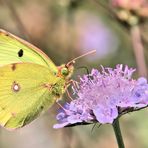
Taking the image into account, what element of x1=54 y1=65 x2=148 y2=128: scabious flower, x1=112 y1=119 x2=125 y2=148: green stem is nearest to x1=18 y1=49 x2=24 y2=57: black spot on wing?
x1=54 y1=65 x2=148 y2=128: scabious flower

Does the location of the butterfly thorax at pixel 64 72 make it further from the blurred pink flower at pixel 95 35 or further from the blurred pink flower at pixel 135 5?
the blurred pink flower at pixel 95 35

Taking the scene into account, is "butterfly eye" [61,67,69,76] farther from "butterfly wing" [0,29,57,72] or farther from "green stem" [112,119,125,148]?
"green stem" [112,119,125,148]

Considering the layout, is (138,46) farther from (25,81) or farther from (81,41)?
(81,41)

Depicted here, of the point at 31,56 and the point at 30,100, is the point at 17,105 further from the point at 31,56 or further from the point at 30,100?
the point at 31,56

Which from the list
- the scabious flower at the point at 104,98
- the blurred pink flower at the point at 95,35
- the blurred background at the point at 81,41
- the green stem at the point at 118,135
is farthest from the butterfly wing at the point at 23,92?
the blurred pink flower at the point at 95,35

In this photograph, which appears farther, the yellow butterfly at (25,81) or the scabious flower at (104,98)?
the yellow butterfly at (25,81)

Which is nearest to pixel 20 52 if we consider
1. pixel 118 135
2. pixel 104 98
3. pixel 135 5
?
pixel 104 98

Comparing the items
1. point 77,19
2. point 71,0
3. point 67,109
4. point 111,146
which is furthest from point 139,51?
point 77,19
